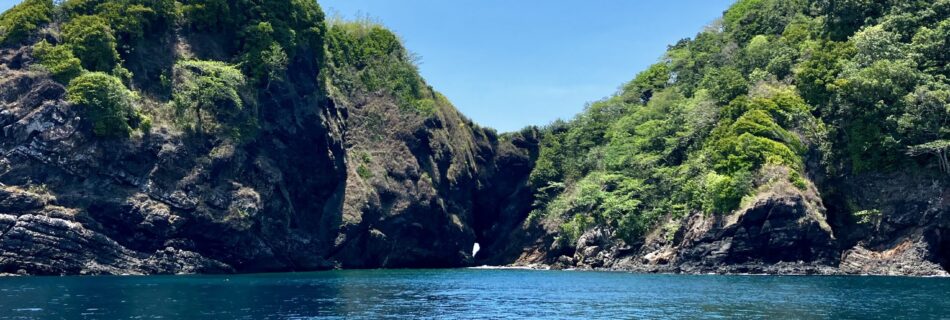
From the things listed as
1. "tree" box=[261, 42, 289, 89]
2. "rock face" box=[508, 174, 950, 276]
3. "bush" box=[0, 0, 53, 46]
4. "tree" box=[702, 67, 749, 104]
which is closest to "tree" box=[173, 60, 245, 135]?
"tree" box=[261, 42, 289, 89]

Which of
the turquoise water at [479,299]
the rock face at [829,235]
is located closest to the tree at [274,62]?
the turquoise water at [479,299]

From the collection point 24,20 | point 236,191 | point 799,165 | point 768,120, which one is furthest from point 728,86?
point 24,20

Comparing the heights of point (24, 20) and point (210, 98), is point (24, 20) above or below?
above

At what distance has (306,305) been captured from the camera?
48750 mm

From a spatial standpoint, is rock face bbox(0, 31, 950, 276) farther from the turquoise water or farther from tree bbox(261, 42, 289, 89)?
the turquoise water

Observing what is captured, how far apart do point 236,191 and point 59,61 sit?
22.6 m

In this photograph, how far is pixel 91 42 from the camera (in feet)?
291

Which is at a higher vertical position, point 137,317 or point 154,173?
point 154,173

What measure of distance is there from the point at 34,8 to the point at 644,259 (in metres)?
72.9

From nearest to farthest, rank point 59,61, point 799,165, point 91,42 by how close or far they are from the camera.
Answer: point 799,165, point 59,61, point 91,42

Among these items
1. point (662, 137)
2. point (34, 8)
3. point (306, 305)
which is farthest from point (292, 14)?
point (306, 305)

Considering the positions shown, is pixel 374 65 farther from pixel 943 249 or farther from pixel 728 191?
pixel 943 249

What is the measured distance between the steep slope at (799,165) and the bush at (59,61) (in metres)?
61.2

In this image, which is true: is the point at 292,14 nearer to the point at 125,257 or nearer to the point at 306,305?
the point at 125,257
